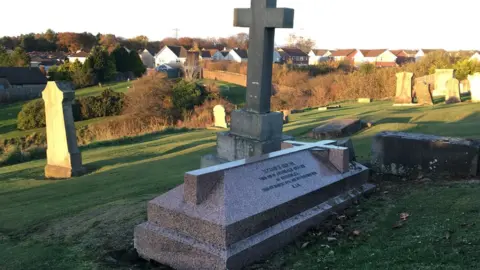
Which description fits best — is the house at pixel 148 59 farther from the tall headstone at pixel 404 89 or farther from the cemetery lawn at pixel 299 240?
the cemetery lawn at pixel 299 240

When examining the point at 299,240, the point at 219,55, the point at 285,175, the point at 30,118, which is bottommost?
the point at 30,118

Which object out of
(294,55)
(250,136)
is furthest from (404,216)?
(294,55)

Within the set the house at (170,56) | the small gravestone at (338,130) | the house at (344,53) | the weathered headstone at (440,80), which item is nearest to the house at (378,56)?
the house at (344,53)

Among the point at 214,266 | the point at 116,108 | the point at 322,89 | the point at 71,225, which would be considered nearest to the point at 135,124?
the point at 116,108

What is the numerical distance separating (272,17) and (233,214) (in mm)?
3849

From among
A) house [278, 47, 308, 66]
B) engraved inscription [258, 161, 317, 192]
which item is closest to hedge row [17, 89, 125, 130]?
engraved inscription [258, 161, 317, 192]

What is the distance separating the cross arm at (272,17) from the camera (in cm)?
676

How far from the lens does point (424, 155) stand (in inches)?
278

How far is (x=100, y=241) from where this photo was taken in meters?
5.31

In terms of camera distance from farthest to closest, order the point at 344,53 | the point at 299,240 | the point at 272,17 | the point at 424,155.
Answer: the point at 344,53
the point at 424,155
the point at 272,17
the point at 299,240

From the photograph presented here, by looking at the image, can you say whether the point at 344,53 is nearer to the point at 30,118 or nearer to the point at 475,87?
the point at 30,118

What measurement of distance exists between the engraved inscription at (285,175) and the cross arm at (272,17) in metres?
2.54

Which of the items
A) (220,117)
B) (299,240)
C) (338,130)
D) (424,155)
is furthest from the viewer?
(220,117)

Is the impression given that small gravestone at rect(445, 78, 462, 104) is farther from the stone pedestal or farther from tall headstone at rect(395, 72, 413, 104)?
the stone pedestal
